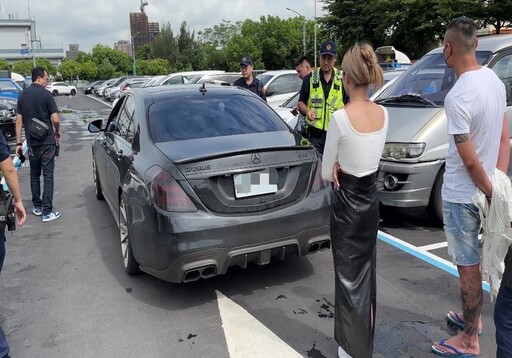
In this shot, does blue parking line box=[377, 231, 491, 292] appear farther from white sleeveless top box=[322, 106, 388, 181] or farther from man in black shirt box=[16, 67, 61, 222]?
man in black shirt box=[16, 67, 61, 222]

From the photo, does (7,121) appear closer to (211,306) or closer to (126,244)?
(126,244)

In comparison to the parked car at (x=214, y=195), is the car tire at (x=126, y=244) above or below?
below

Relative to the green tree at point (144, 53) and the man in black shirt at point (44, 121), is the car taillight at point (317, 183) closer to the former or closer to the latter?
the man in black shirt at point (44, 121)

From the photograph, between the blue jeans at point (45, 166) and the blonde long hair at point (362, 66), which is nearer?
the blonde long hair at point (362, 66)

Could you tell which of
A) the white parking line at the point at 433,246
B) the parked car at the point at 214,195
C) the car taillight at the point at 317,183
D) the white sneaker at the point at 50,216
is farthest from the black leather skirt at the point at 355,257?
the white sneaker at the point at 50,216

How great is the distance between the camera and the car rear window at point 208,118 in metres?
4.17

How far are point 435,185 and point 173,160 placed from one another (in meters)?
3.06

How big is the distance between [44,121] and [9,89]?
1448 cm

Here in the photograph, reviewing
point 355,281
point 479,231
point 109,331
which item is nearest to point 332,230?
point 355,281

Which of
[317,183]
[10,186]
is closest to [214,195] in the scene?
[317,183]

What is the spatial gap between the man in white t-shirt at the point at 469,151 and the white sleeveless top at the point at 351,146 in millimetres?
470

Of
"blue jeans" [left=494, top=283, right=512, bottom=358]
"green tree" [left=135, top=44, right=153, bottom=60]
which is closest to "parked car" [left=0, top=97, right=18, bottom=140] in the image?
"blue jeans" [left=494, top=283, right=512, bottom=358]

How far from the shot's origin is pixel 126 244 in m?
4.37

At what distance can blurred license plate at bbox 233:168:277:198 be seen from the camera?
3.60 m
